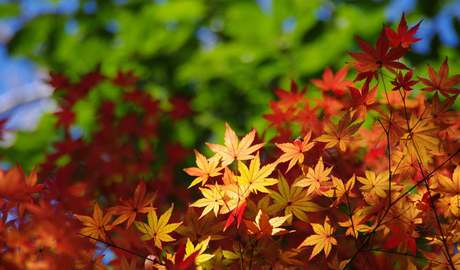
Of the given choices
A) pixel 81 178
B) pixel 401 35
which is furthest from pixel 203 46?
pixel 401 35

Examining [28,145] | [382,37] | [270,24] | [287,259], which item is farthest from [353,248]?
[28,145]

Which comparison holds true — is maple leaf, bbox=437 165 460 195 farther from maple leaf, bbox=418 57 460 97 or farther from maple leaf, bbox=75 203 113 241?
maple leaf, bbox=75 203 113 241

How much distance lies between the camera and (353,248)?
1.17m

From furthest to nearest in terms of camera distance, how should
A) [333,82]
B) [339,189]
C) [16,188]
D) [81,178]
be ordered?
1. [81,178]
2. [333,82]
3. [339,189]
4. [16,188]

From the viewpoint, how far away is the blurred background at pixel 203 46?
253 cm

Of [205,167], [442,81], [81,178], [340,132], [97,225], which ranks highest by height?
[442,81]

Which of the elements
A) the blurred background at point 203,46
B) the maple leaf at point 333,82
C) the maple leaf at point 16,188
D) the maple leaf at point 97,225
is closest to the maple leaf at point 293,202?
the maple leaf at point 97,225

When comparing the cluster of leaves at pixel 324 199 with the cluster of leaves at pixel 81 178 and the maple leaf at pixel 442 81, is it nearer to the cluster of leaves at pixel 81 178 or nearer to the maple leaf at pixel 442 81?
the maple leaf at pixel 442 81

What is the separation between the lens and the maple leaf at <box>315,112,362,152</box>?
3.31 ft

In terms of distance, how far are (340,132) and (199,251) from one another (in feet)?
1.18

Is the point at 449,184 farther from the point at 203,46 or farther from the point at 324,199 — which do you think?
the point at 203,46

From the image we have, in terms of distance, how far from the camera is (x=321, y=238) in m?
1.00

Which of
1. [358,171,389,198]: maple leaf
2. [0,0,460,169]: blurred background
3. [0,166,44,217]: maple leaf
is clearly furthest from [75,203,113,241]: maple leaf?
[0,0,460,169]: blurred background

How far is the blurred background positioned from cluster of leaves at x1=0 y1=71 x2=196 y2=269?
19 cm
